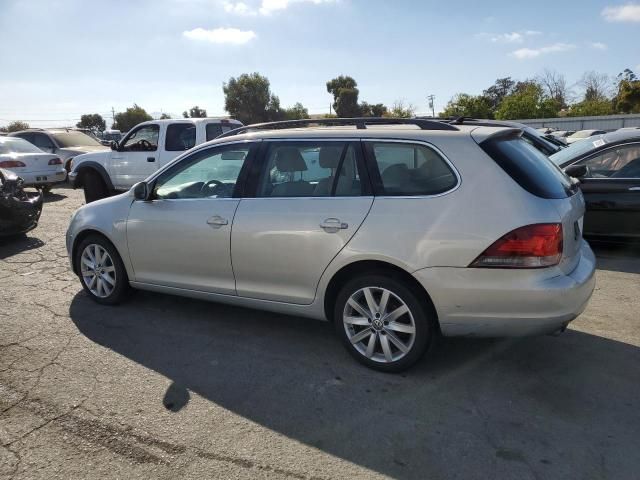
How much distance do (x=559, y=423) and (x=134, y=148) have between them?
9906 mm

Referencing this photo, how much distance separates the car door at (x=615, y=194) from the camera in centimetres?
632

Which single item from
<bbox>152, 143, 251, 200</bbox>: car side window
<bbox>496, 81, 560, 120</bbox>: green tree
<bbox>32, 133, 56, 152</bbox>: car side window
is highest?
<bbox>496, 81, 560, 120</bbox>: green tree

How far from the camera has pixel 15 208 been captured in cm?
784

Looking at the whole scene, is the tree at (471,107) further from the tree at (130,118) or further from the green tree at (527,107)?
the tree at (130,118)

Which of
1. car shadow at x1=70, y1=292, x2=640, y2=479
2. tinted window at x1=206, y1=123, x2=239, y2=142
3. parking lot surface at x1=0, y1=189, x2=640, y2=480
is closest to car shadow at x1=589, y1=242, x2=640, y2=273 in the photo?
parking lot surface at x1=0, y1=189, x2=640, y2=480

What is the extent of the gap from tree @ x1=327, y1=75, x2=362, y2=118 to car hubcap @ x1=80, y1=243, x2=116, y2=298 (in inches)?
2519

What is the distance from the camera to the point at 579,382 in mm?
3543

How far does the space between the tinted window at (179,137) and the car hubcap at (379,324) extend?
302 inches

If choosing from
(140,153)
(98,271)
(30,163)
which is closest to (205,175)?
(98,271)

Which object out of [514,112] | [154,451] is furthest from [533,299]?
[514,112]

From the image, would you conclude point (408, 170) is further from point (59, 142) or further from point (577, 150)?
point (59, 142)

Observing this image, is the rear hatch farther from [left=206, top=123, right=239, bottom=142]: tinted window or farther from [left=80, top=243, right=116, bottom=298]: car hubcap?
[left=206, top=123, right=239, bottom=142]: tinted window

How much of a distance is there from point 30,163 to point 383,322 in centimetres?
1178

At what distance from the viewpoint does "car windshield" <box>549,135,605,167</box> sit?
6910 millimetres
